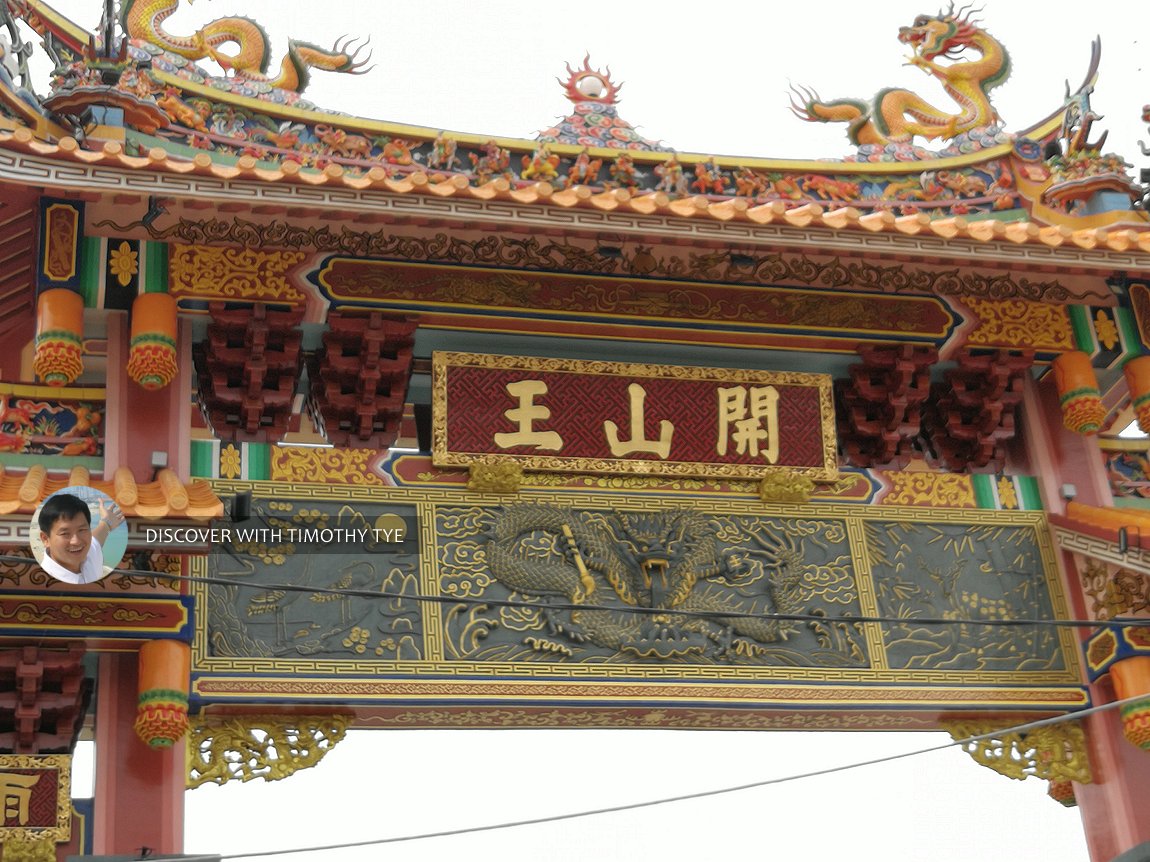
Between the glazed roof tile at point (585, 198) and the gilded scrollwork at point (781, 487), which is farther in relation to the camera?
the gilded scrollwork at point (781, 487)

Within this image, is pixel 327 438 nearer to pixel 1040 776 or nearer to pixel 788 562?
pixel 788 562

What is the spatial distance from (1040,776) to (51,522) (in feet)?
14.9

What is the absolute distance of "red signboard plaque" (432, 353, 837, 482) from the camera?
8.73 meters

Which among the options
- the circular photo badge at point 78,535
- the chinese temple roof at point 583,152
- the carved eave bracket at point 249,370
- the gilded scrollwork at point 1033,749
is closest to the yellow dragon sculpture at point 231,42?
the chinese temple roof at point 583,152

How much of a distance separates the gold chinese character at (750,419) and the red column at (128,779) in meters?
2.96

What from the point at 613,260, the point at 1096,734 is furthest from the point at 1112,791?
the point at 613,260

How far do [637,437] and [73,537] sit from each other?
2776mm

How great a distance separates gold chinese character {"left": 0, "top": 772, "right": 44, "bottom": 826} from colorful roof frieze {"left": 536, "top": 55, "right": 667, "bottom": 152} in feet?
13.2

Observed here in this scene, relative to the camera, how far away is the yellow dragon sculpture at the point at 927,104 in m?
10.3

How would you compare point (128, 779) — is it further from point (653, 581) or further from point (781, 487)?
point (781, 487)

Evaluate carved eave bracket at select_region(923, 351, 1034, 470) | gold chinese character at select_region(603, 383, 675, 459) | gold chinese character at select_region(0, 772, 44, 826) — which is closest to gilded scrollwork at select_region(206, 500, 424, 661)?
gold chinese character at select_region(0, 772, 44, 826)

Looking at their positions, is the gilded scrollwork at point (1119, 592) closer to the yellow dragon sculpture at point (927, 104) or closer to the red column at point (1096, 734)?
the red column at point (1096, 734)

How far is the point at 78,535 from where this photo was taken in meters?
7.32

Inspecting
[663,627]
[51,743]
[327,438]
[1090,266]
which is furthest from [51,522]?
[1090,266]
